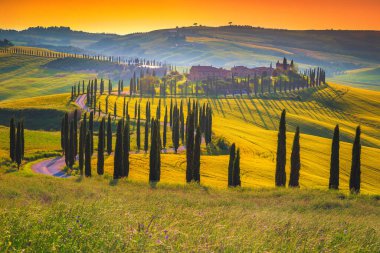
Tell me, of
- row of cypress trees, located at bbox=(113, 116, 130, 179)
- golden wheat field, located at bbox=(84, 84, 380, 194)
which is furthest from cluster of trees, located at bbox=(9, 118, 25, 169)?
row of cypress trees, located at bbox=(113, 116, 130, 179)

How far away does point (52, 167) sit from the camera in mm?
82062

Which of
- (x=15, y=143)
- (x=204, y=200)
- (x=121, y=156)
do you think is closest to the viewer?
(x=204, y=200)

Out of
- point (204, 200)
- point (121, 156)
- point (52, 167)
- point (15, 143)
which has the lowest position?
point (52, 167)

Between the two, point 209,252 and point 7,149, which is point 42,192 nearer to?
point 209,252

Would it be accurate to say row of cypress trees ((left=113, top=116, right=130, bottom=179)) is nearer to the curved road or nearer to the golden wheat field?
→ the golden wheat field

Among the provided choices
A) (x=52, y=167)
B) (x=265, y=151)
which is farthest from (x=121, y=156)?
(x=265, y=151)

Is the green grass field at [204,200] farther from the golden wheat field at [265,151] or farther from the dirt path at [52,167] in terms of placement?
the dirt path at [52,167]

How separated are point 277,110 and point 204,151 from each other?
94913mm

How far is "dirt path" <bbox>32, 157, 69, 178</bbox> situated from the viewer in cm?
7553

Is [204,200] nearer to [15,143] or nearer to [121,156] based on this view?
[121,156]

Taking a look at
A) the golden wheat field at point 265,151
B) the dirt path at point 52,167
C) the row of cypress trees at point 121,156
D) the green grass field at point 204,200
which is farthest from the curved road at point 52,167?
the row of cypress trees at point 121,156

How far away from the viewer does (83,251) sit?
9.71 meters

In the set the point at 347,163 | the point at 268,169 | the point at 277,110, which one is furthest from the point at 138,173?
the point at 277,110

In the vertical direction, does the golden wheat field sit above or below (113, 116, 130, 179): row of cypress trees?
below
